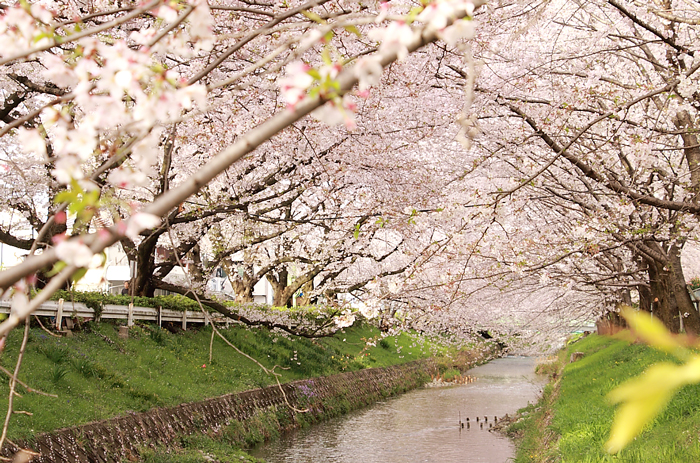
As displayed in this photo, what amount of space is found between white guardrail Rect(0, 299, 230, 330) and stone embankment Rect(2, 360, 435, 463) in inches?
70.4

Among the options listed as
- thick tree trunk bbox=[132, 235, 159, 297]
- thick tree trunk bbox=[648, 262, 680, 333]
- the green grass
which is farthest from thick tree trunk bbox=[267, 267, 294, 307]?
thick tree trunk bbox=[648, 262, 680, 333]

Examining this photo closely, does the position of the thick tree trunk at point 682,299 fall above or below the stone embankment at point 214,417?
above

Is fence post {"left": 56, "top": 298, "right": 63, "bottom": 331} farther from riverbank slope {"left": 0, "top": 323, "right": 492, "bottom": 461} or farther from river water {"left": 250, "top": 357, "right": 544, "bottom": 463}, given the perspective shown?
river water {"left": 250, "top": 357, "right": 544, "bottom": 463}

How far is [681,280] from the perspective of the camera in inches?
489

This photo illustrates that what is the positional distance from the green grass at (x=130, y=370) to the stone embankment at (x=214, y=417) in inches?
8.2

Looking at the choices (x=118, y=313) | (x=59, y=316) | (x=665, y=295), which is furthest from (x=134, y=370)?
(x=665, y=295)

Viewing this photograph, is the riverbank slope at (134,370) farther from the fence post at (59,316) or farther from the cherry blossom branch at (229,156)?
the cherry blossom branch at (229,156)

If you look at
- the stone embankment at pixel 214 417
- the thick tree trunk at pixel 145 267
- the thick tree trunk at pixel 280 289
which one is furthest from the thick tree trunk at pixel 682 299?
the thick tree trunk at pixel 280 289

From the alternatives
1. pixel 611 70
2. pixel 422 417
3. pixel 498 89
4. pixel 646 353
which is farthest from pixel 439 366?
pixel 498 89

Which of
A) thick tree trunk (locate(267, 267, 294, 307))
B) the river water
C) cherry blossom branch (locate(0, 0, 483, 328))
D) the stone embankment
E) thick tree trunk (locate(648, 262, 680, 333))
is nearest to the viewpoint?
cherry blossom branch (locate(0, 0, 483, 328))

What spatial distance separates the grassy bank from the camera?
6.28m

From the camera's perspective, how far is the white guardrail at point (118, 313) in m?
11.5

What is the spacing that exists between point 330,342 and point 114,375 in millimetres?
13119

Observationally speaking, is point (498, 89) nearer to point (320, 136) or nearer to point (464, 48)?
point (320, 136)
